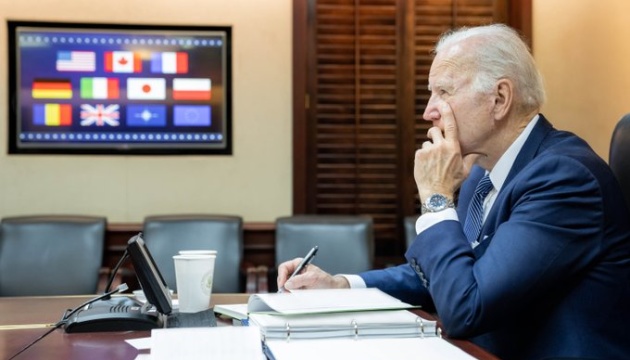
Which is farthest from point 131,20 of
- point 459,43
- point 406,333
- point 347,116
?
point 406,333

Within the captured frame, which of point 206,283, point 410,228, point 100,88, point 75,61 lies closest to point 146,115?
point 100,88

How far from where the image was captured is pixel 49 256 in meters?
3.24

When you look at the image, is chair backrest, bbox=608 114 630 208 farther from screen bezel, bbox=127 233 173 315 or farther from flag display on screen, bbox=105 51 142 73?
flag display on screen, bbox=105 51 142 73

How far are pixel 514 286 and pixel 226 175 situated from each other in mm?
2664

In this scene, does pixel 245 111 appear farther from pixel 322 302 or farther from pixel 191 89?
pixel 322 302

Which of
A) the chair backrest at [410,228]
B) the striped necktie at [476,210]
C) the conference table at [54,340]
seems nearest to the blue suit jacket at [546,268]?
the conference table at [54,340]

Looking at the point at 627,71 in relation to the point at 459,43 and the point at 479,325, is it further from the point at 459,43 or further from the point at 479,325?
the point at 479,325

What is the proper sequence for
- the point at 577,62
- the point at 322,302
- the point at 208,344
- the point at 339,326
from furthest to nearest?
the point at 577,62 → the point at 322,302 → the point at 339,326 → the point at 208,344

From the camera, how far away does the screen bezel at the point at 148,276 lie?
5.08ft

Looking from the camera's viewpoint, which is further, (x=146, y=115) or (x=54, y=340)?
(x=146, y=115)

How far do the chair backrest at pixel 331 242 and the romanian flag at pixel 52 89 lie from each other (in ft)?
4.56

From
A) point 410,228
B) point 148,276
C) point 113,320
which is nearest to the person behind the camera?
point 113,320

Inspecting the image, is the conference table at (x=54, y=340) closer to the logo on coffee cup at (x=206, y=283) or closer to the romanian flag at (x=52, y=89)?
the logo on coffee cup at (x=206, y=283)

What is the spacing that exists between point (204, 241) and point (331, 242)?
60 centimetres
